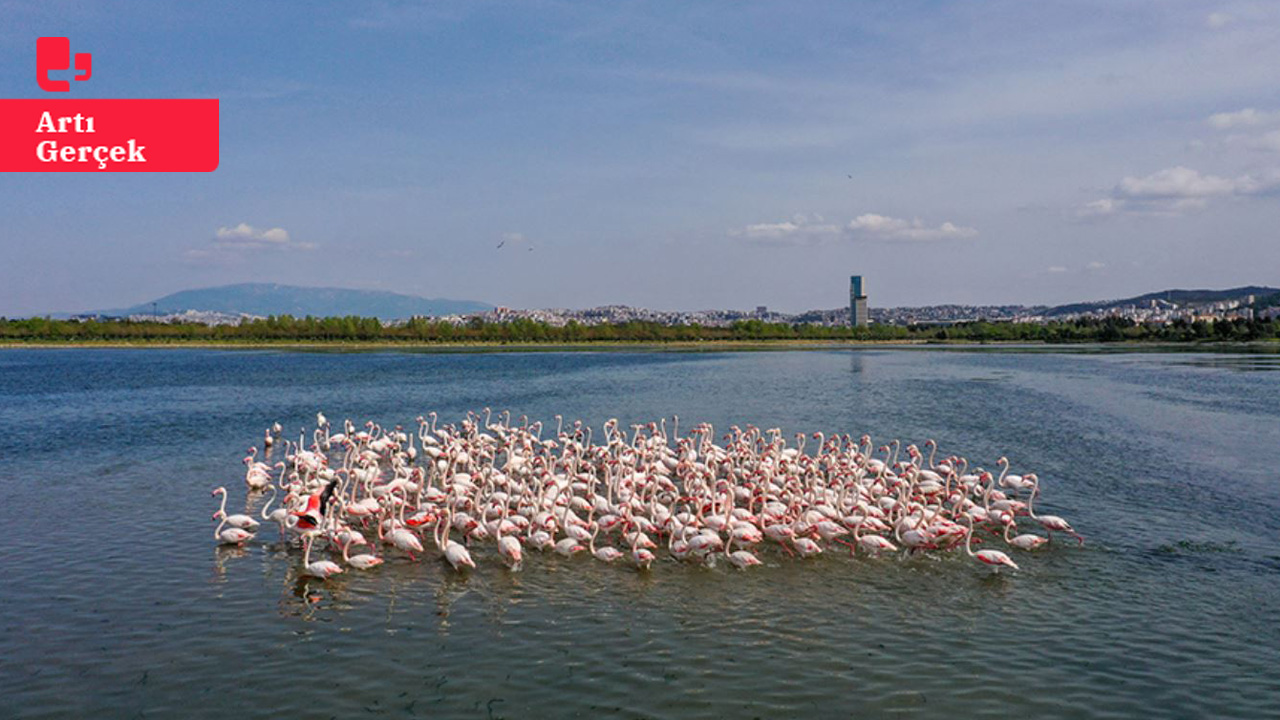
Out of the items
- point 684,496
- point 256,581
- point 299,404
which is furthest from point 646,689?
point 299,404

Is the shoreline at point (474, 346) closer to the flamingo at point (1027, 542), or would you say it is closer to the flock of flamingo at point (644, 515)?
the flock of flamingo at point (644, 515)

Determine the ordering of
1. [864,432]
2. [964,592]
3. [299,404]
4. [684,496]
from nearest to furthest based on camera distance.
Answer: [964,592] → [684,496] → [864,432] → [299,404]

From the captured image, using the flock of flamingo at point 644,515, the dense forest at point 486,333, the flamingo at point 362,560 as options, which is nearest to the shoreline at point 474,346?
the dense forest at point 486,333

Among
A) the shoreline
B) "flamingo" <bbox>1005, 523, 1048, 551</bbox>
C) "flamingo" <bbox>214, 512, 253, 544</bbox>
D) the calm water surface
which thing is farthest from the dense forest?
"flamingo" <bbox>1005, 523, 1048, 551</bbox>

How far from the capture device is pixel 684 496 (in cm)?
2178

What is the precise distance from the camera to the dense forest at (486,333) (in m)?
151

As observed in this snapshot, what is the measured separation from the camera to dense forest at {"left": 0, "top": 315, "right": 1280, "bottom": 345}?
151 metres

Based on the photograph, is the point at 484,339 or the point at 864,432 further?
the point at 484,339

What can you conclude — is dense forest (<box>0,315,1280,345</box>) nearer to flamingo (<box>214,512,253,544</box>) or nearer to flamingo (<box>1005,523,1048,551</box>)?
flamingo (<box>214,512,253,544</box>)

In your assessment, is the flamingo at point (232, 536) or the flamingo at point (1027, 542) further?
the flamingo at point (1027, 542)

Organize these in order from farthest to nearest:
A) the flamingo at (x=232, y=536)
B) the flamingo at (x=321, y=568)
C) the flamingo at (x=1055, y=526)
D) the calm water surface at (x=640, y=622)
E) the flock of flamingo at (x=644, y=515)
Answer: the flamingo at (x=1055, y=526) < the flamingo at (x=232, y=536) < the flock of flamingo at (x=644, y=515) < the flamingo at (x=321, y=568) < the calm water surface at (x=640, y=622)

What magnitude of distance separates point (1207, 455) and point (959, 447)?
25.8 ft

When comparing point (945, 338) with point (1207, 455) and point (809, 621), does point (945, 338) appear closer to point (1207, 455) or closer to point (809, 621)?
point (1207, 455)

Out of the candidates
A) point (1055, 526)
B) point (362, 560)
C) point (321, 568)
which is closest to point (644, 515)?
point (362, 560)
